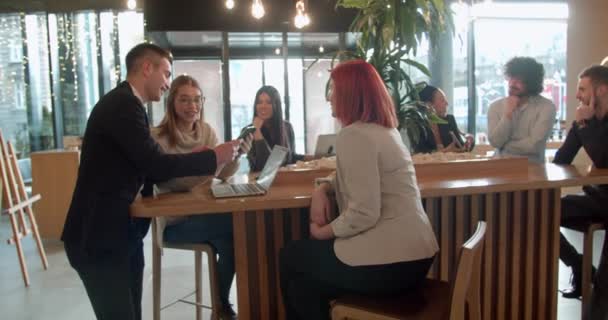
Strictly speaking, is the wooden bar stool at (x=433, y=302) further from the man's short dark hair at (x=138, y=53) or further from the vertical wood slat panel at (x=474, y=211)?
the man's short dark hair at (x=138, y=53)

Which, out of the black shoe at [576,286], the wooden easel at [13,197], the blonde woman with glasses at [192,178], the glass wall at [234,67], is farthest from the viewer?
the glass wall at [234,67]

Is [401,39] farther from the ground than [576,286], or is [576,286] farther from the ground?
[401,39]

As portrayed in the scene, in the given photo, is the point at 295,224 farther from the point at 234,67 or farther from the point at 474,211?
the point at 234,67

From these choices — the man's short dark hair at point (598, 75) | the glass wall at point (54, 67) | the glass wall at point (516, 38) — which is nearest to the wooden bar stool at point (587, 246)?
the man's short dark hair at point (598, 75)

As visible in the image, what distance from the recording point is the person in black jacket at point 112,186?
67.9 inches

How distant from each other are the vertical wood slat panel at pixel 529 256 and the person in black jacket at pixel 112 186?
1465 millimetres

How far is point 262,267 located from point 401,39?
4.36 ft

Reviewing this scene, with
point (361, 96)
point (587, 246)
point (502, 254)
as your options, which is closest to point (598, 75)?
point (587, 246)

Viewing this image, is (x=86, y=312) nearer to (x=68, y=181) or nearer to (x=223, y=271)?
(x=223, y=271)

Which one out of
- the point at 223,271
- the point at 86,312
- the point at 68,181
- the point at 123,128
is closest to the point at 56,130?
the point at 68,181

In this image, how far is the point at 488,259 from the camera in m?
2.23

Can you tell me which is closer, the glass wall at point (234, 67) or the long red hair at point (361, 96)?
the long red hair at point (361, 96)

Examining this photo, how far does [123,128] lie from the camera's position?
5.64 feet

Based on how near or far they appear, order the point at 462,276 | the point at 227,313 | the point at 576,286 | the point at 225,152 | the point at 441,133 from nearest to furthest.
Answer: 1. the point at 462,276
2. the point at 225,152
3. the point at 227,313
4. the point at 576,286
5. the point at 441,133
